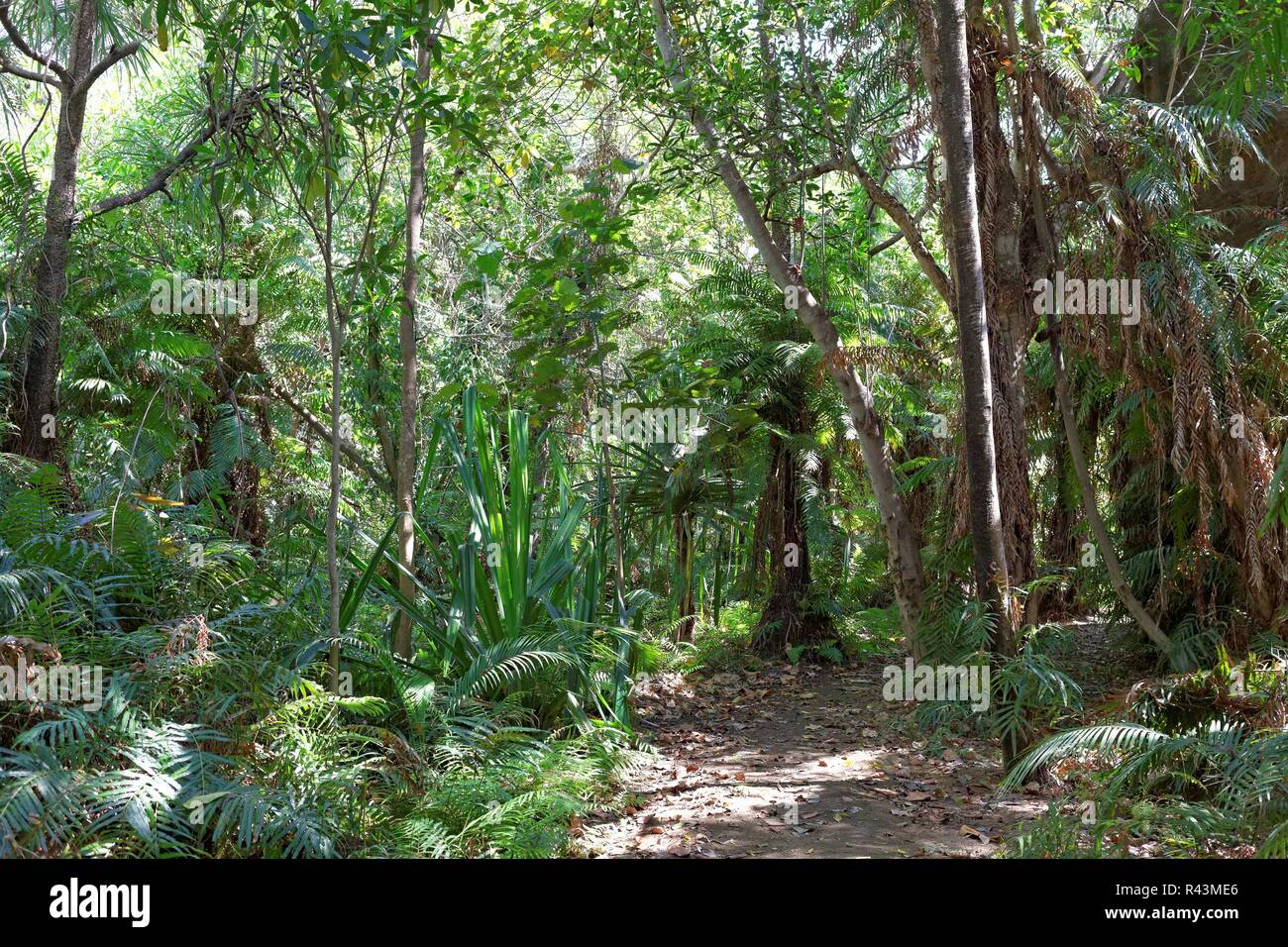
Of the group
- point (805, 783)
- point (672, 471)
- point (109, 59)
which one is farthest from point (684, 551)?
point (109, 59)

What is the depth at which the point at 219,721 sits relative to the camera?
417 centimetres

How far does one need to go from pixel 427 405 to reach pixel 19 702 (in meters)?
8.36

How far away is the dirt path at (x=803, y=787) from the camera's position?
473 cm

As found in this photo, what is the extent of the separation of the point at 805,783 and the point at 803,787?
0.10m

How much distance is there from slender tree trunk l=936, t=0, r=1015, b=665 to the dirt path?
97 cm

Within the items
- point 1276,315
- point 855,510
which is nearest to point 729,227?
point 855,510

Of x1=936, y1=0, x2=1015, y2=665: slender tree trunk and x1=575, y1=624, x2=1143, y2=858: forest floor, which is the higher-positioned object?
x1=936, y1=0, x2=1015, y2=665: slender tree trunk

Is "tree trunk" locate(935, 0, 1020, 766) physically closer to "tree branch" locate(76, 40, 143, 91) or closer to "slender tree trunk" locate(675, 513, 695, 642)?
"slender tree trunk" locate(675, 513, 695, 642)

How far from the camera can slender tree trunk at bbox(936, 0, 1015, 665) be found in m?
5.58

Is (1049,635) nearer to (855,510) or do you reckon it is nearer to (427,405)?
(855,510)

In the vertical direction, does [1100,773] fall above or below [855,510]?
below

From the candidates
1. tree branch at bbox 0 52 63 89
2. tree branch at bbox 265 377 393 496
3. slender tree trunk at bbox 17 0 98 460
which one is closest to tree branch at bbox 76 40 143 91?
slender tree trunk at bbox 17 0 98 460

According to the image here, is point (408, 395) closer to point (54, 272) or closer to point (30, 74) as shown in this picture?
→ point (54, 272)

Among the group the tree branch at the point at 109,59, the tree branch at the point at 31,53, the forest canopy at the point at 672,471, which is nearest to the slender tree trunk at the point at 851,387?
the forest canopy at the point at 672,471
